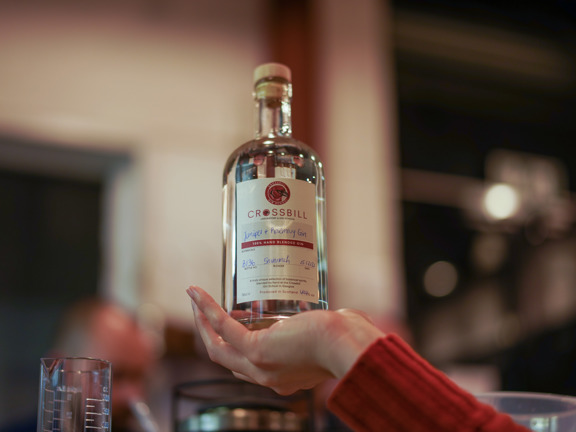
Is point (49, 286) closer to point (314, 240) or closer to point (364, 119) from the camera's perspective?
point (364, 119)

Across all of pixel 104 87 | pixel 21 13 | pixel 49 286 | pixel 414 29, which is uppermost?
pixel 414 29

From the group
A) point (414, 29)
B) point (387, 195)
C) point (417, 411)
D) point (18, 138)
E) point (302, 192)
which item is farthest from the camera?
point (414, 29)

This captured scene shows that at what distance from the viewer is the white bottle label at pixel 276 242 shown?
0.70 meters

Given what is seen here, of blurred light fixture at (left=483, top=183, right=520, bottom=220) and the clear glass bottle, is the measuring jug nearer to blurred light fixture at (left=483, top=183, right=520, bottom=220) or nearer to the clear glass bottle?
the clear glass bottle

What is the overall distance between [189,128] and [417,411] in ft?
7.38

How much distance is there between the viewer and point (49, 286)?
2.55m

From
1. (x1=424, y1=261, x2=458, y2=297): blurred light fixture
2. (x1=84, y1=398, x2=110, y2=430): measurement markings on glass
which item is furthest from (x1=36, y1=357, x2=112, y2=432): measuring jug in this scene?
(x1=424, y1=261, x2=458, y2=297): blurred light fixture

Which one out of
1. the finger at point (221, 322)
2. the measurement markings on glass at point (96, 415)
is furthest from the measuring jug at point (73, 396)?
the finger at point (221, 322)

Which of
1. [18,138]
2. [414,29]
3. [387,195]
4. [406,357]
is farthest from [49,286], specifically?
[406,357]

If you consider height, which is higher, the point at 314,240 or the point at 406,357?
the point at 314,240

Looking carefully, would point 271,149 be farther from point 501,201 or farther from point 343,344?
point 501,201

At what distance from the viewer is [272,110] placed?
2.72ft

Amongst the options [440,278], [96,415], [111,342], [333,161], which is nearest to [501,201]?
[440,278]

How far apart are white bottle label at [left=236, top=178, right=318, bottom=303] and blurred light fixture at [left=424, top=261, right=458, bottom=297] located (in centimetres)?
249
